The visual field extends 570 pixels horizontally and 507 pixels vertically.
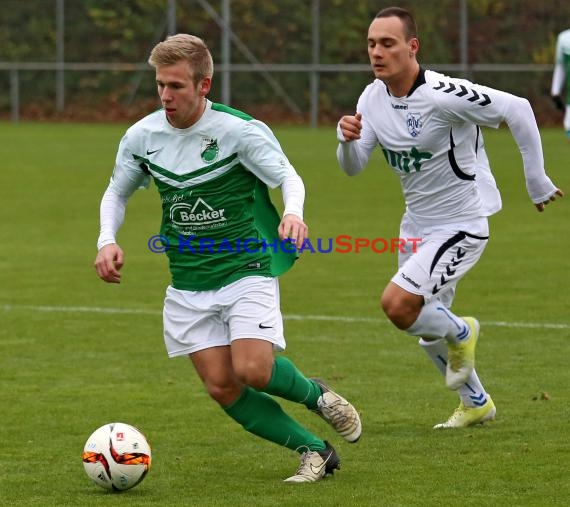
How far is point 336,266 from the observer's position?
14352mm

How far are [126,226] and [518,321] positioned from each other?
7557 millimetres

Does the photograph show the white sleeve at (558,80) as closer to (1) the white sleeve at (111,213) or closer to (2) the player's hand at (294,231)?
(1) the white sleeve at (111,213)

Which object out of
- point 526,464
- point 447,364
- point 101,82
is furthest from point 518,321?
point 101,82

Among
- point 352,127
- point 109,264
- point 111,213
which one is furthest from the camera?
point 352,127

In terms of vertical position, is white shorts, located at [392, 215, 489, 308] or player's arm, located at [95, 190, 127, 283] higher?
player's arm, located at [95, 190, 127, 283]

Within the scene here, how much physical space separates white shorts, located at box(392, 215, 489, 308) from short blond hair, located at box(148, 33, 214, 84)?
70.4 inches

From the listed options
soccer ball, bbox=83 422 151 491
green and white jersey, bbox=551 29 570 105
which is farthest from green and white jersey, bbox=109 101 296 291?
green and white jersey, bbox=551 29 570 105

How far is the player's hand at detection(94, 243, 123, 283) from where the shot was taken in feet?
19.7

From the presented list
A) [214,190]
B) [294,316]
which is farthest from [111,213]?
[294,316]

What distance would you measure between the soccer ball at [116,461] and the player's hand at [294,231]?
1140mm

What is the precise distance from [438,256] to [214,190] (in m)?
1.62

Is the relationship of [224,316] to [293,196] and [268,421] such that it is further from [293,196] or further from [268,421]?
[293,196]

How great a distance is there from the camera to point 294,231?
5723 mm

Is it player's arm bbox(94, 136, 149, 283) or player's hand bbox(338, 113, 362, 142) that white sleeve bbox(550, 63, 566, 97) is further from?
player's arm bbox(94, 136, 149, 283)
